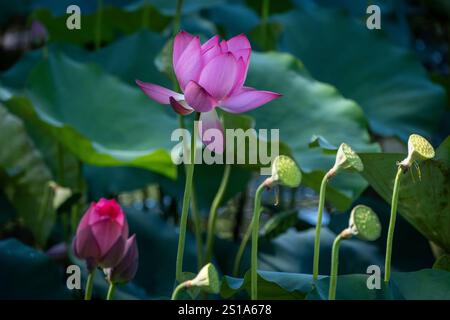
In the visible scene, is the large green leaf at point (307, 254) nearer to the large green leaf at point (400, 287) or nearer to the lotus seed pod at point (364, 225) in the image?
the large green leaf at point (400, 287)

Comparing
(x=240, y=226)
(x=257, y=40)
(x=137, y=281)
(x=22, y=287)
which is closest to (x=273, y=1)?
(x=257, y=40)

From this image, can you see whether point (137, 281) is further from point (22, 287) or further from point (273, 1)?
point (273, 1)

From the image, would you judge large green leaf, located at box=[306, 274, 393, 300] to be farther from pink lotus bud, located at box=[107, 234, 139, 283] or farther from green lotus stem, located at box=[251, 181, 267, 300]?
pink lotus bud, located at box=[107, 234, 139, 283]

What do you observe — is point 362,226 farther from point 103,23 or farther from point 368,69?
point 103,23

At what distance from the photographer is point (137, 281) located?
1376 mm

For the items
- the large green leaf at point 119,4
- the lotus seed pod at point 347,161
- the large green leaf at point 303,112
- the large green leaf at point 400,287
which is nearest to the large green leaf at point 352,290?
the large green leaf at point 400,287

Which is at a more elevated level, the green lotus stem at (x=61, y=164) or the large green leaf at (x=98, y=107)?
the large green leaf at (x=98, y=107)

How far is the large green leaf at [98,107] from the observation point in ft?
5.14

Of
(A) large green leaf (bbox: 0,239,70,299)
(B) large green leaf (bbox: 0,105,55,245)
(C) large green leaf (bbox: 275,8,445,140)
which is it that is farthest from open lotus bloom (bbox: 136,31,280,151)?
(C) large green leaf (bbox: 275,8,445,140)

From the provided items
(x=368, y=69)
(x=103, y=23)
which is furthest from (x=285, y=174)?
(x=103, y=23)

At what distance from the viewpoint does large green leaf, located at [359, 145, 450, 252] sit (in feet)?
3.11

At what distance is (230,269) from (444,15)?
1.29m

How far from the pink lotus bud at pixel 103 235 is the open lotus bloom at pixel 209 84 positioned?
116 mm
